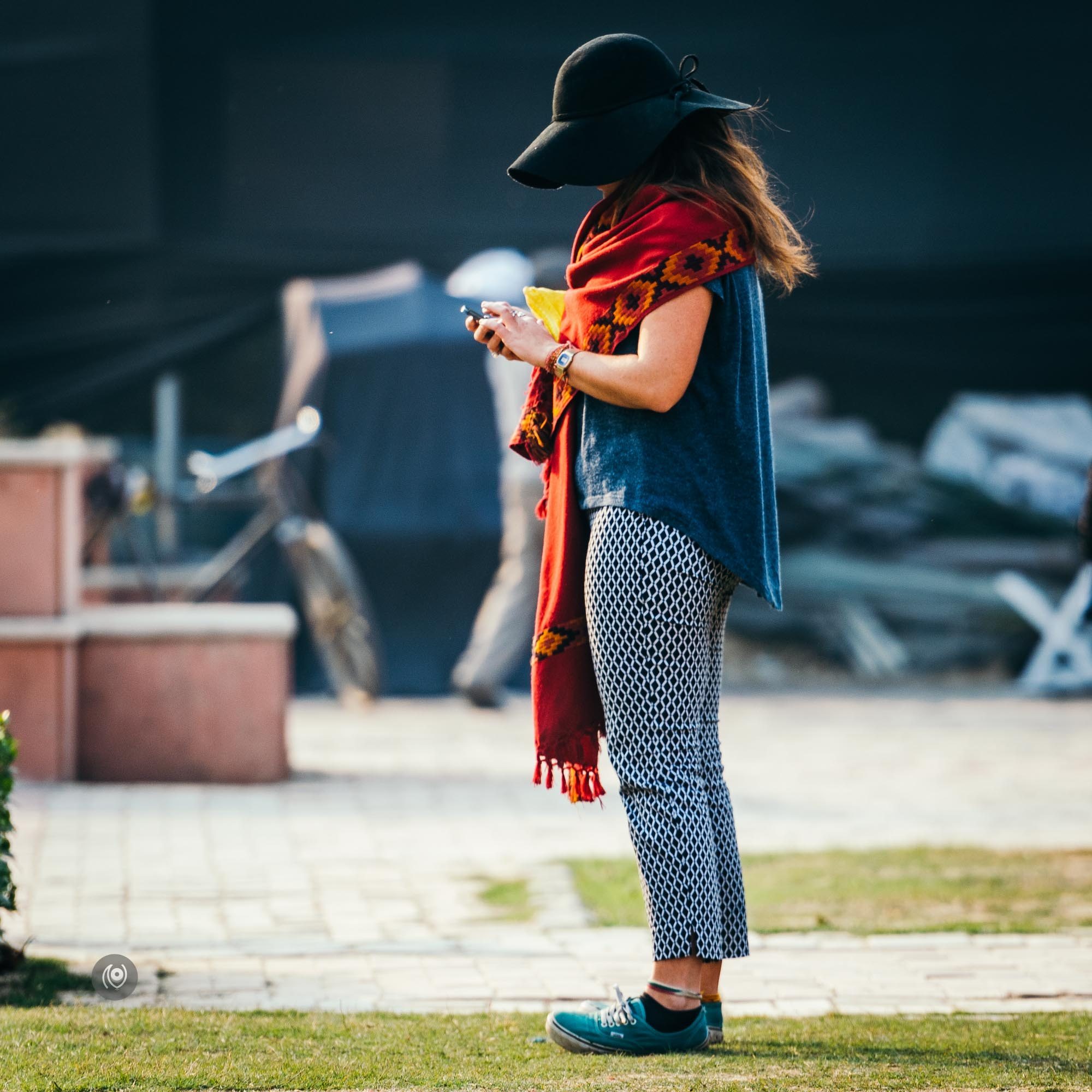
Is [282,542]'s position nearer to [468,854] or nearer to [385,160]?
[385,160]

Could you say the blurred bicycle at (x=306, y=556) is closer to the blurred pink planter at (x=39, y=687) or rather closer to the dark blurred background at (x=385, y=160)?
the dark blurred background at (x=385, y=160)

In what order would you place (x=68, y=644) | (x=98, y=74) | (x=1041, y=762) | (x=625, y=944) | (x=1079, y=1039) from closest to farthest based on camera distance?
1. (x=1079, y=1039)
2. (x=625, y=944)
3. (x=68, y=644)
4. (x=1041, y=762)
5. (x=98, y=74)

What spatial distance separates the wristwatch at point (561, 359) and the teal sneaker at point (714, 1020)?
1.13 metres

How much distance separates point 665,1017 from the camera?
9.11 ft

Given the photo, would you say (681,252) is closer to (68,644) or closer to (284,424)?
(68,644)

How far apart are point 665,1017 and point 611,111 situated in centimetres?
155

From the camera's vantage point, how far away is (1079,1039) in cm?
290

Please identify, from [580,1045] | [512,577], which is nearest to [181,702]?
[512,577]

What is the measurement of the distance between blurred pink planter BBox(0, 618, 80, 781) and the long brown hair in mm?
4064

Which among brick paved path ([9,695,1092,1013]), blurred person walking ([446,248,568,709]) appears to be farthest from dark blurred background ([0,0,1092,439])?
brick paved path ([9,695,1092,1013])

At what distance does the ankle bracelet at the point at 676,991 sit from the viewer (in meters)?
2.78

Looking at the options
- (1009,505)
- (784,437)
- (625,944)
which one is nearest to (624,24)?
(784,437)

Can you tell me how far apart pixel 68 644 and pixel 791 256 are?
4199mm

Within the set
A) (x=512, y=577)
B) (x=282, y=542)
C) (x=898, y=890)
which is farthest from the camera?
(x=282, y=542)
